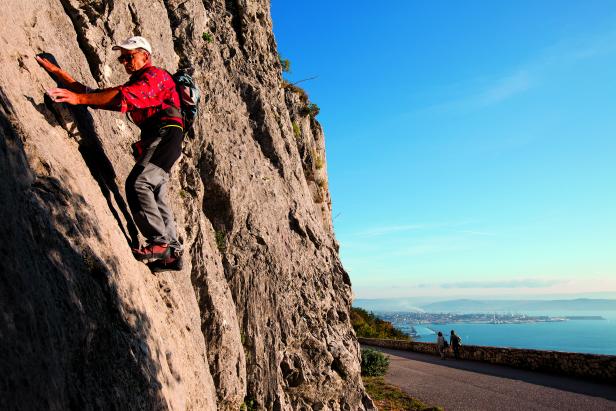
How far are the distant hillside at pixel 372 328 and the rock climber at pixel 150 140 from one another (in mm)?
37713

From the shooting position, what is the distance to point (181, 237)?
722 cm

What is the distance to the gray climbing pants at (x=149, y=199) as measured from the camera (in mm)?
4980

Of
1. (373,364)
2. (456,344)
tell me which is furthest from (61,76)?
(456,344)

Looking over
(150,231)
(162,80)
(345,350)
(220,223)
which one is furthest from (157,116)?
(345,350)

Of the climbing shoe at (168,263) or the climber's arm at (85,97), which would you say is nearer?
the climber's arm at (85,97)

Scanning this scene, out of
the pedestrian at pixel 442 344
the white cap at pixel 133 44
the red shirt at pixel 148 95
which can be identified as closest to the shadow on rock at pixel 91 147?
the red shirt at pixel 148 95

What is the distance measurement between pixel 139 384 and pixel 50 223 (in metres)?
1.76

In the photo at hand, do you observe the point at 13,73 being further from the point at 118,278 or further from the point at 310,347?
the point at 310,347

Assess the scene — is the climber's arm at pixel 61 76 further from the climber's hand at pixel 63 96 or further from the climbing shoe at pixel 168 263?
the climbing shoe at pixel 168 263

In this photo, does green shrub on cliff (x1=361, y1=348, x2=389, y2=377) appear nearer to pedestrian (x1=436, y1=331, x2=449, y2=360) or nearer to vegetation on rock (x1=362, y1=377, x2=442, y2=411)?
vegetation on rock (x1=362, y1=377, x2=442, y2=411)

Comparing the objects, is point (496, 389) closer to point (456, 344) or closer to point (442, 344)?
point (456, 344)

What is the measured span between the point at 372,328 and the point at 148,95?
1651 inches

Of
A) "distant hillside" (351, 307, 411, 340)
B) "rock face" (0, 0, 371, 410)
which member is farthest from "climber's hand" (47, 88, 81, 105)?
"distant hillside" (351, 307, 411, 340)

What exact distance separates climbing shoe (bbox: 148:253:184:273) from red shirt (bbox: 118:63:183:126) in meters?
1.74
